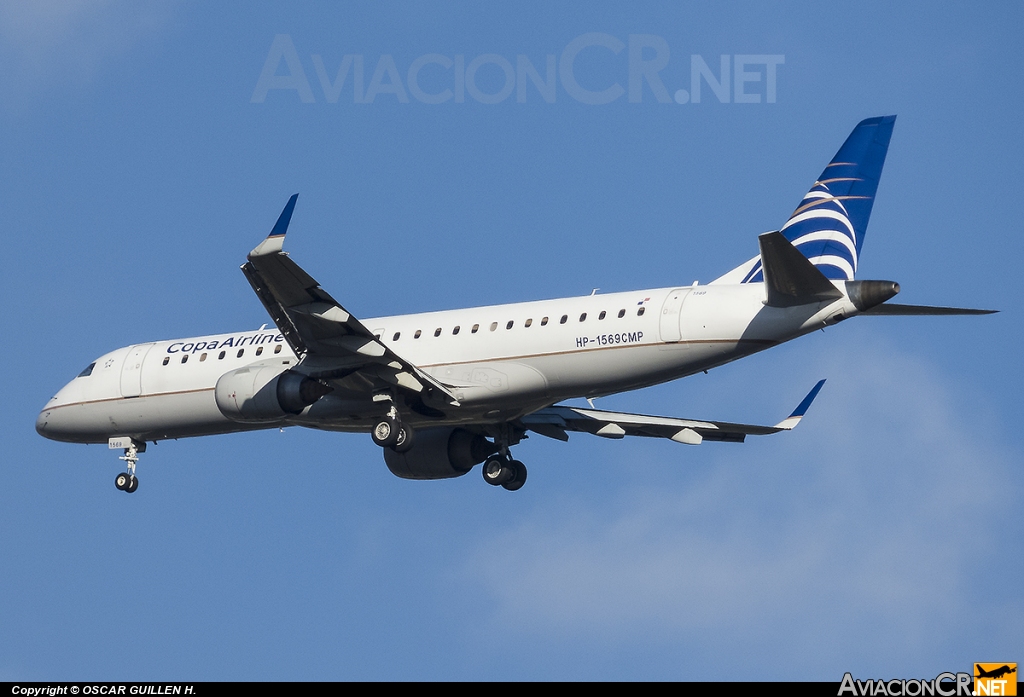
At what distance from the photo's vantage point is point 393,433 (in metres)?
36.2

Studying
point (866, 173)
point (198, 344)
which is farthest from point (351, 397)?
point (866, 173)

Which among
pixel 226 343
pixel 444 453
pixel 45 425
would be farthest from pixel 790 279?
pixel 45 425

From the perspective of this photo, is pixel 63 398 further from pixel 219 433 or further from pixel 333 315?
pixel 333 315

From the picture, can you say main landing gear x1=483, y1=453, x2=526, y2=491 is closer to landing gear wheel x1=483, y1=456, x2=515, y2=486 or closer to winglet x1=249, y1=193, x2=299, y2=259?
landing gear wheel x1=483, y1=456, x2=515, y2=486

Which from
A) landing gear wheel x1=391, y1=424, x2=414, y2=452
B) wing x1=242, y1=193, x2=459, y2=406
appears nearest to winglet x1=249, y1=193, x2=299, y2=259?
wing x1=242, y1=193, x2=459, y2=406

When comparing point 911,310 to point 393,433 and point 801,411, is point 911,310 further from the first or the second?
point 393,433

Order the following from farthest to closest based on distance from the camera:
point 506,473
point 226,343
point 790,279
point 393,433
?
point 506,473 → point 226,343 → point 393,433 → point 790,279

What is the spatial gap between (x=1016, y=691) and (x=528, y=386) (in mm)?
12280

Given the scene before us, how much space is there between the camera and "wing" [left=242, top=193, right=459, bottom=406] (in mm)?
33156

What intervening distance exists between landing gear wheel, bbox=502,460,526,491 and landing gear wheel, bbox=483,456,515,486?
6 centimetres

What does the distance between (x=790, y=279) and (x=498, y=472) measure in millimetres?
10993

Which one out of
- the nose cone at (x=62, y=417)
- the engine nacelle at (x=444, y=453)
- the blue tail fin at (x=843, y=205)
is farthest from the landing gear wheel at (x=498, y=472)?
the nose cone at (x=62, y=417)

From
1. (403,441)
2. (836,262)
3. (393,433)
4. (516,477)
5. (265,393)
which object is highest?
(836,262)

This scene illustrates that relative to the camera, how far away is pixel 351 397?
120 ft
